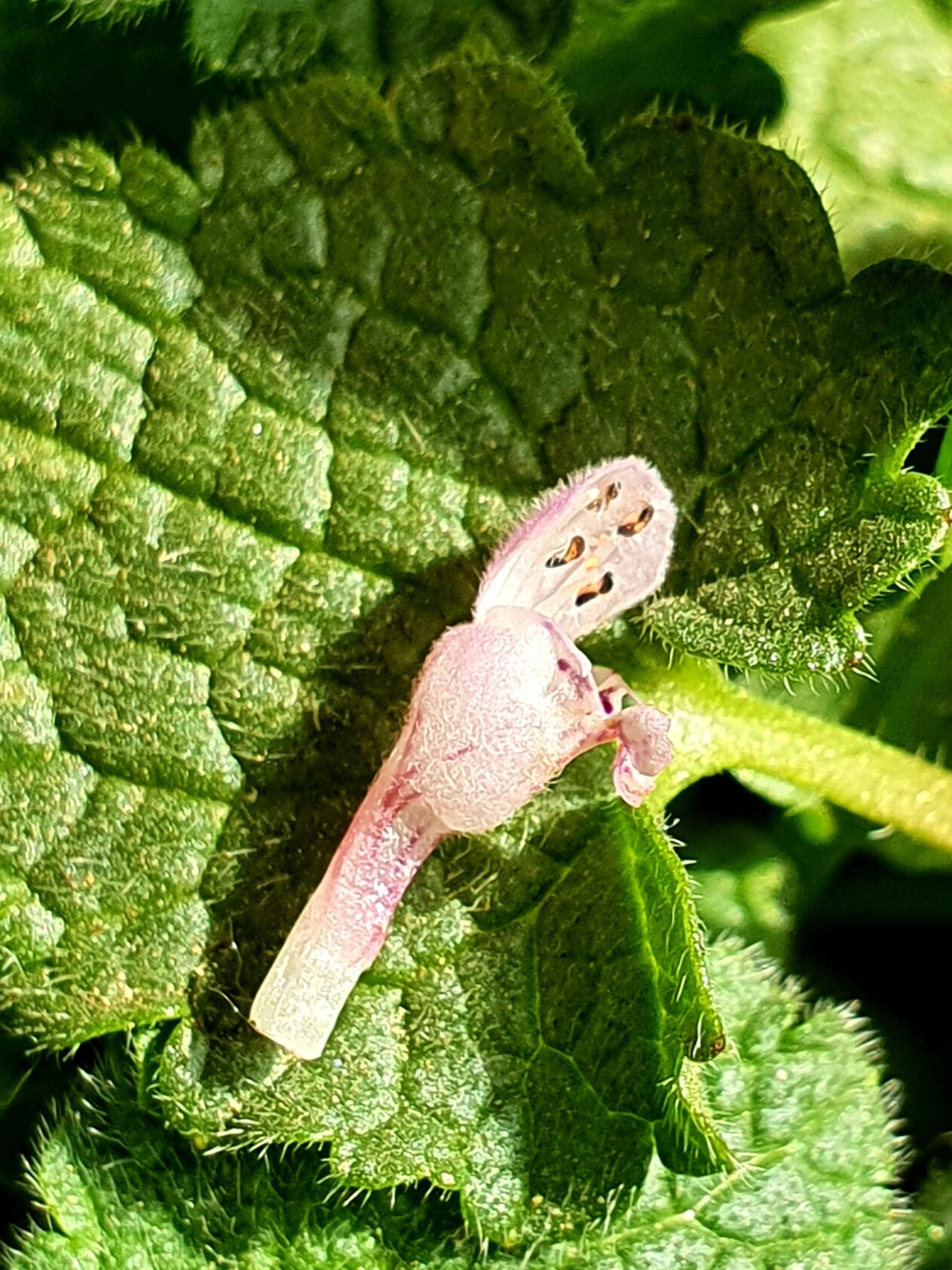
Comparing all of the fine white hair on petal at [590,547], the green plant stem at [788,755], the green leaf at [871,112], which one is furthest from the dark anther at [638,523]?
the green leaf at [871,112]

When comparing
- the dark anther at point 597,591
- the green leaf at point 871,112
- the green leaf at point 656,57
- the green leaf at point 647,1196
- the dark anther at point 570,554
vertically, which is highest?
the green leaf at point 656,57

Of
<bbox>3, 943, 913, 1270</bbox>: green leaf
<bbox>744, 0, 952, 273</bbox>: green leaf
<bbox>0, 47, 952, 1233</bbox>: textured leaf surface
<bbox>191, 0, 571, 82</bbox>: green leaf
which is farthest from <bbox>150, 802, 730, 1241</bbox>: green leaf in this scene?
<bbox>744, 0, 952, 273</bbox>: green leaf

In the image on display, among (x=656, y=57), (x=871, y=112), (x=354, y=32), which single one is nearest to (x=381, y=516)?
(x=354, y=32)

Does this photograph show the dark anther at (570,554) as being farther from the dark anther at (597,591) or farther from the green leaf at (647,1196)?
the green leaf at (647,1196)

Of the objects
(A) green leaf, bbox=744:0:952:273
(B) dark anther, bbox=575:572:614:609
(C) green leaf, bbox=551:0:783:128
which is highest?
(C) green leaf, bbox=551:0:783:128

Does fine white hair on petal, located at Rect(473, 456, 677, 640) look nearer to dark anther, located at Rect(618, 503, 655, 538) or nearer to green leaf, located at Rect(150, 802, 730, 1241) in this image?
dark anther, located at Rect(618, 503, 655, 538)

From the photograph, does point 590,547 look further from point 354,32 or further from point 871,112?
point 871,112

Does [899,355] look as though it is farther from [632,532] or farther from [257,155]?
[257,155]
